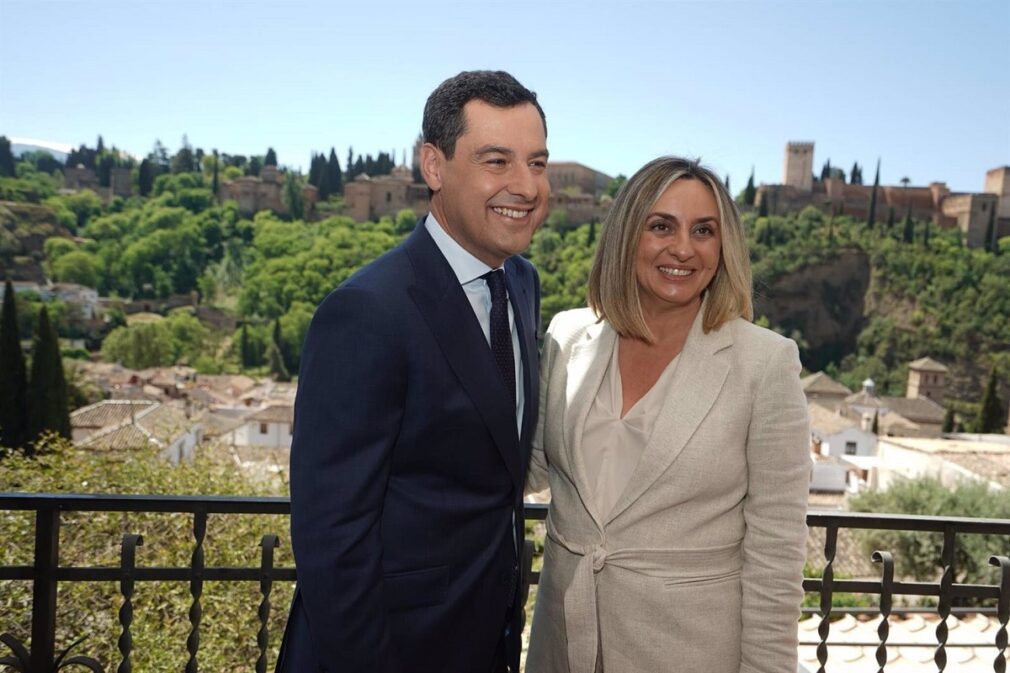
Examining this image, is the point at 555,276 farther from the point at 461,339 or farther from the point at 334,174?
the point at 461,339

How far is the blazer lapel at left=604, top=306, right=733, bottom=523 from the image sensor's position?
146 centimetres

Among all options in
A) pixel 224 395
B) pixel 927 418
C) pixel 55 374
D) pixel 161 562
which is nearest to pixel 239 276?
pixel 224 395

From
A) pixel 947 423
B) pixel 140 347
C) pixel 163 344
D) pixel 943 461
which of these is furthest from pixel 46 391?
pixel 947 423

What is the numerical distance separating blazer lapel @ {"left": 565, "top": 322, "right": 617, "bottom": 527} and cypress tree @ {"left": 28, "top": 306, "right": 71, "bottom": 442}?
2402 centimetres

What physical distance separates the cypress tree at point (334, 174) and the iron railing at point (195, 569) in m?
77.7

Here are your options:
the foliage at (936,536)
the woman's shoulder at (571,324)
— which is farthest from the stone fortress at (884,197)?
the woman's shoulder at (571,324)

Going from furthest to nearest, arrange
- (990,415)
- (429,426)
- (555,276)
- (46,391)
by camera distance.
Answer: (555,276) < (990,415) < (46,391) < (429,426)

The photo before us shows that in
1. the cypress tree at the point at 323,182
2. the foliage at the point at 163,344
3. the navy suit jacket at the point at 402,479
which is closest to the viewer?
the navy suit jacket at the point at 402,479

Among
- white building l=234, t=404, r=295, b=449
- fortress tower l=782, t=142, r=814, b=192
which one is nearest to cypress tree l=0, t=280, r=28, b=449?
white building l=234, t=404, r=295, b=449

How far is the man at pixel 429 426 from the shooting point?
1262 millimetres

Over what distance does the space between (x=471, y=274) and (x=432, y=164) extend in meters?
0.21

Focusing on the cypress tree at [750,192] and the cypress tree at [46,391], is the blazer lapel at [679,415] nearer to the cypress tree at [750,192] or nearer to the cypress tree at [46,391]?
the cypress tree at [46,391]

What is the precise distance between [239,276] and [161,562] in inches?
2462

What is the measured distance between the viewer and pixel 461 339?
1374 millimetres
